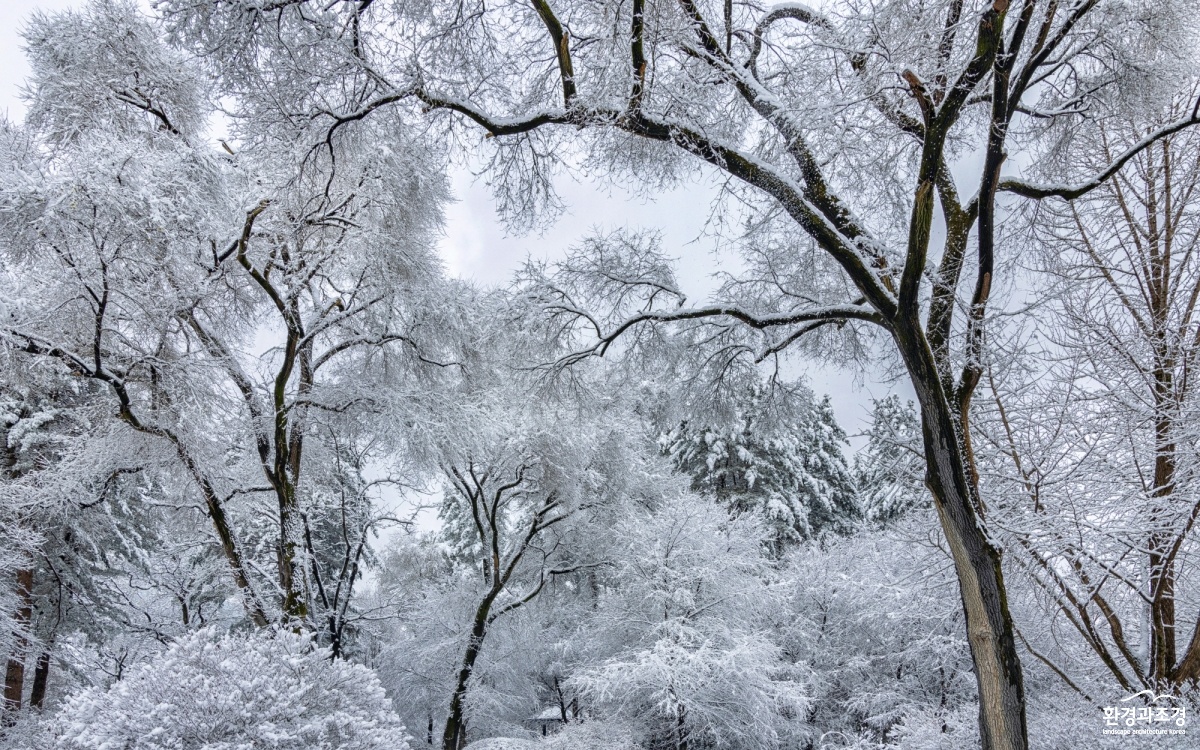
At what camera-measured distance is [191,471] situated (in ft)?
20.5

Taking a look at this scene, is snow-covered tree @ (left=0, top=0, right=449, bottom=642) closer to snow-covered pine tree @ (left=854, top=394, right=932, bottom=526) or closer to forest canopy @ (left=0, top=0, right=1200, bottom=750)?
forest canopy @ (left=0, top=0, right=1200, bottom=750)

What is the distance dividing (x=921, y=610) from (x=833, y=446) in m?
13.2

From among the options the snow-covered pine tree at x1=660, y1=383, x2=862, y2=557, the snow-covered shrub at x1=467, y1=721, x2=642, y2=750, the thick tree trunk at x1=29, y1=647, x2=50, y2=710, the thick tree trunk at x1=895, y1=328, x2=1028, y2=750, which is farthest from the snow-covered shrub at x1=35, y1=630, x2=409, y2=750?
the snow-covered pine tree at x1=660, y1=383, x2=862, y2=557

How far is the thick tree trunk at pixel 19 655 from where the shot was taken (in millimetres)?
8445

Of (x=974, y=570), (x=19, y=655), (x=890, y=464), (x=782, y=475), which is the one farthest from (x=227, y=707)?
(x=782, y=475)

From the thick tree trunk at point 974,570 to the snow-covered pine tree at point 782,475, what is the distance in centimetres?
1118

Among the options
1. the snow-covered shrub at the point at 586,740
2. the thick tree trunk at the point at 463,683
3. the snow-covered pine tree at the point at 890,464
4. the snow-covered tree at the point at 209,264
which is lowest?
the snow-covered shrub at the point at 586,740

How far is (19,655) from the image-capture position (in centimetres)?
853

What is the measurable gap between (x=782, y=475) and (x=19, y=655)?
15.7 metres

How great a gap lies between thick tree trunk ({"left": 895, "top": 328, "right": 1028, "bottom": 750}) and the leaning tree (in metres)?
0.01

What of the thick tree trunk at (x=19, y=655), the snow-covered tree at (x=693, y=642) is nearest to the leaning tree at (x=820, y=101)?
the snow-covered tree at (x=693, y=642)

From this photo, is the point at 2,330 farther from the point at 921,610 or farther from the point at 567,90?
the point at 921,610

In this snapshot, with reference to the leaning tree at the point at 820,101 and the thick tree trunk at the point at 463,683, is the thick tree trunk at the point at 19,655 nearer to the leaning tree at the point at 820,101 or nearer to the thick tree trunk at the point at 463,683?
the thick tree trunk at the point at 463,683

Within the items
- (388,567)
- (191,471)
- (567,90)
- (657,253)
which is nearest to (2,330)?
(191,471)
